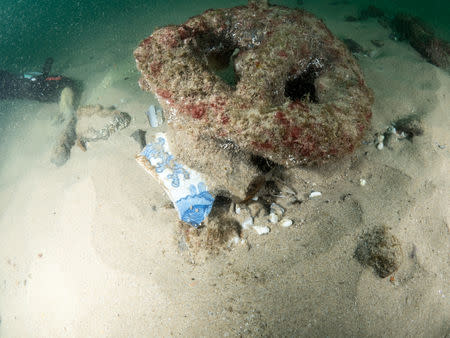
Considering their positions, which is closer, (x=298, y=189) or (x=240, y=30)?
(x=240, y=30)

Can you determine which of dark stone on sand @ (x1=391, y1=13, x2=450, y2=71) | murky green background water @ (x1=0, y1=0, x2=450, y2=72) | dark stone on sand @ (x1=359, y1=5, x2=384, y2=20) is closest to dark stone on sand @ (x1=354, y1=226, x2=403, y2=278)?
dark stone on sand @ (x1=391, y1=13, x2=450, y2=71)

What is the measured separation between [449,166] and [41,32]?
23968mm

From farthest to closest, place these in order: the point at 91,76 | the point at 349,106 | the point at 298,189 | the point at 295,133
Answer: the point at 91,76 < the point at 298,189 < the point at 349,106 < the point at 295,133

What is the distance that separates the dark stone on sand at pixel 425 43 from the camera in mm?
5418

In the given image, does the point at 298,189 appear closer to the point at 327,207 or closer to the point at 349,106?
the point at 327,207

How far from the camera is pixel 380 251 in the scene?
7.96 feet

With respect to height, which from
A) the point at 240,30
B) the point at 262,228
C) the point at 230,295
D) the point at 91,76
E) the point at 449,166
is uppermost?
the point at 240,30

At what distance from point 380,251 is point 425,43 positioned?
5964mm

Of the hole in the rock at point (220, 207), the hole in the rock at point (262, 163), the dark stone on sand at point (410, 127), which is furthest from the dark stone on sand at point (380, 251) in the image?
the dark stone on sand at point (410, 127)

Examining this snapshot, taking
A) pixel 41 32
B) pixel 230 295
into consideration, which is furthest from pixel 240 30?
pixel 41 32

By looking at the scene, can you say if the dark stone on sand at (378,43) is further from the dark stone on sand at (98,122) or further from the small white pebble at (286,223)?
the dark stone on sand at (98,122)

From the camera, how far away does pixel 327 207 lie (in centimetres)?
276

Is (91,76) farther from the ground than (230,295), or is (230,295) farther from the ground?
(230,295)

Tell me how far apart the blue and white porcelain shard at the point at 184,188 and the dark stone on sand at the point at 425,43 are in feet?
20.0
